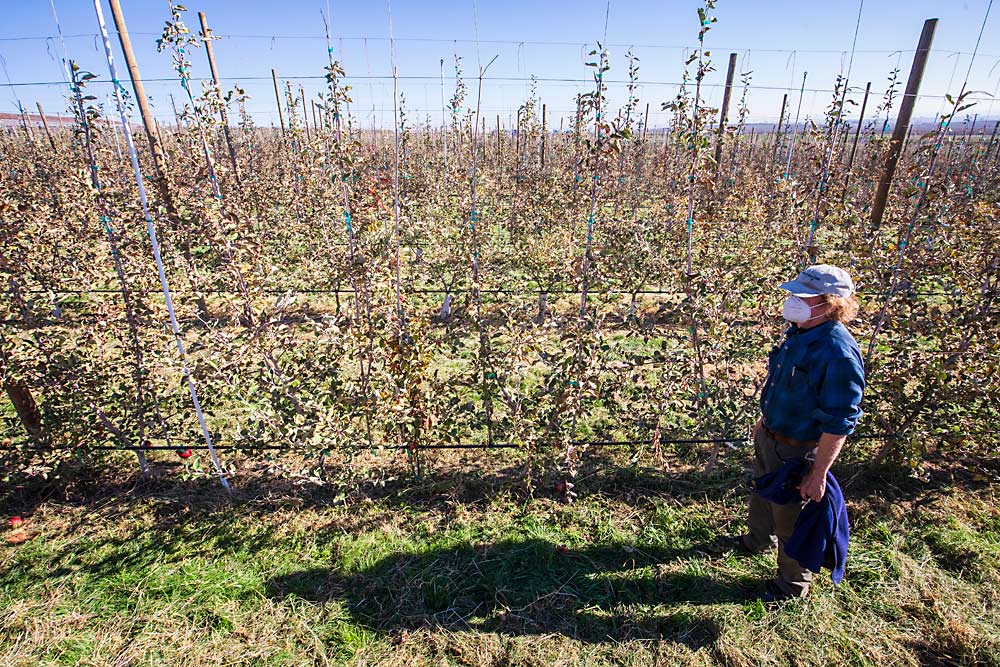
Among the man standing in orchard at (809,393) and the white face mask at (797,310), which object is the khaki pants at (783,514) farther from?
the white face mask at (797,310)

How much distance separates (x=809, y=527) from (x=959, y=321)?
1.89 meters

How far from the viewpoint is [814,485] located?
229 cm

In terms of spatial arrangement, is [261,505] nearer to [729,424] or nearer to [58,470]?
[58,470]

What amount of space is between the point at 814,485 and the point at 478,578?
6.07 feet

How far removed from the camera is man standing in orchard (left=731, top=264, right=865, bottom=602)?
212 cm

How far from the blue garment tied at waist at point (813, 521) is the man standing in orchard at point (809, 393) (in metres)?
0.05

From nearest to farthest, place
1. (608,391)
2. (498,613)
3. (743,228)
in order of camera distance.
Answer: (498,613)
(608,391)
(743,228)

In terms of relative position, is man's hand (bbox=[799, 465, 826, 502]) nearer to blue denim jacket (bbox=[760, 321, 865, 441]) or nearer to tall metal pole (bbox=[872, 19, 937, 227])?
blue denim jacket (bbox=[760, 321, 865, 441])

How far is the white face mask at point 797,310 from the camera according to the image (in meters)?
2.24

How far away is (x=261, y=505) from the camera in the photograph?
330 centimetres

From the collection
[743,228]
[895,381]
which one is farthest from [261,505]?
[743,228]

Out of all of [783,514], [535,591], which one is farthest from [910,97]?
[535,591]

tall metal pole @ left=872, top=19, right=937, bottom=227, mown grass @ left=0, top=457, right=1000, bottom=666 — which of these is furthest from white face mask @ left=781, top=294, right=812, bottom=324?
tall metal pole @ left=872, top=19, right=937, bottom=227

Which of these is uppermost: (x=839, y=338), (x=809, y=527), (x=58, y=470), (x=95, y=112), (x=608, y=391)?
(x=95, y=112)
